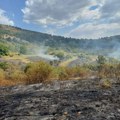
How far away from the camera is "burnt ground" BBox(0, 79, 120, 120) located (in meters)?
11.5

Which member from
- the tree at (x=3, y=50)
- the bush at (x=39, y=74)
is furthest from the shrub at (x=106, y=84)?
the tree at (x=3, y=50)

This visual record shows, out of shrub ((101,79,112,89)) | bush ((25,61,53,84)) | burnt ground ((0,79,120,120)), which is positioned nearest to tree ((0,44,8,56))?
bush ((25,61,53,84))

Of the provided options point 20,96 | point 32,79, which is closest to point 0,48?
point 32,79

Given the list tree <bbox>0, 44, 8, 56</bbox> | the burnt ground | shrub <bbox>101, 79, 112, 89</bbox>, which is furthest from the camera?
tree <bbox>0, 44, 8, 56</bbox>

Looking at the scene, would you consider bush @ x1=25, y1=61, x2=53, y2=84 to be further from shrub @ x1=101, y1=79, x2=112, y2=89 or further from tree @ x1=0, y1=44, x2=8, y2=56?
tree @ x1=0, y1=44, x2=8, y2=56

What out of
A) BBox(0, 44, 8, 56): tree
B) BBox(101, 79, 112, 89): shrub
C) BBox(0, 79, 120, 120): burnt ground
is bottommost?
BBox(0, 79, 120, 120): burnt ground

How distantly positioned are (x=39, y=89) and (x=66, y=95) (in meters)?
2.88

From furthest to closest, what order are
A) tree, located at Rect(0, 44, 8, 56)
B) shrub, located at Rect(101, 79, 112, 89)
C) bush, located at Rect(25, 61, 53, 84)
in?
1. tree, located at Rect(0, 44, 8, 56)
2. bush, located at Rect(25, 61, 53, 84)
3. shrub, located at Rect(101, 79, 112, 89)

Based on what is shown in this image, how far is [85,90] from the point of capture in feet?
50.4

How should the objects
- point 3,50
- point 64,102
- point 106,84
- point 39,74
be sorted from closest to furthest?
point 64,102 → point 106,84 → point 39,74 → point 3,50

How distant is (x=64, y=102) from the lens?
1323cm

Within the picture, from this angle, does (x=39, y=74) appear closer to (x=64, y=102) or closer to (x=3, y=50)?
(x=64, y=102)

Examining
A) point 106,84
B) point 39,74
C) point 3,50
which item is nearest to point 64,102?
point 106,84

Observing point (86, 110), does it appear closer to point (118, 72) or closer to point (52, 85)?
point (52, 85)
